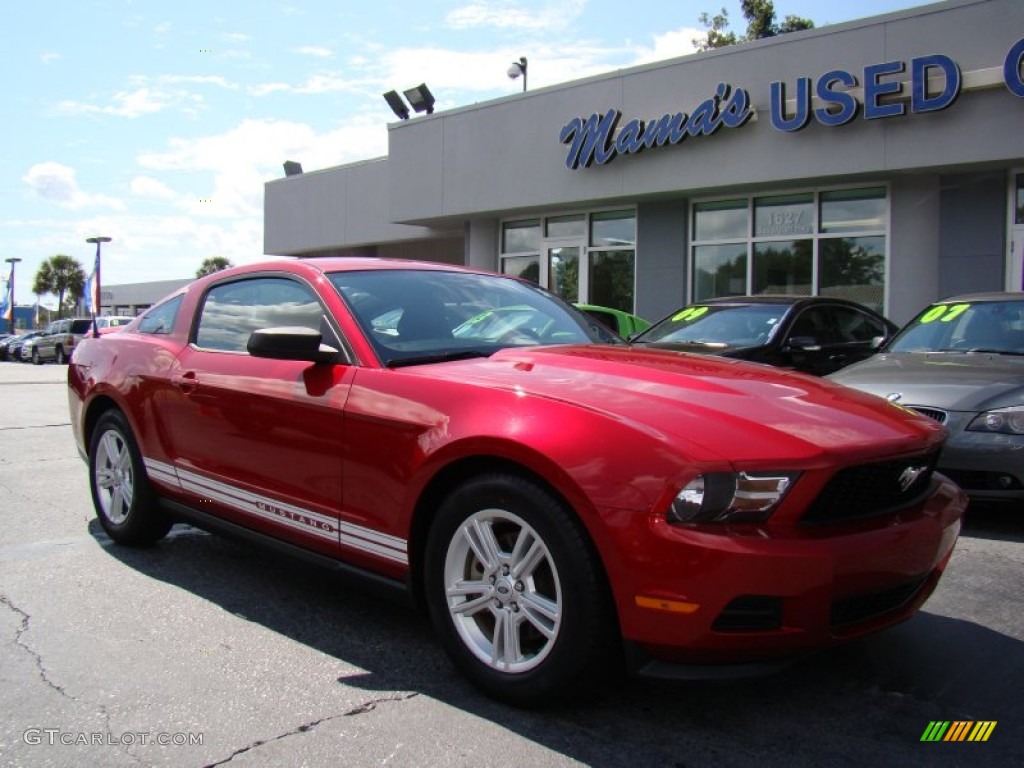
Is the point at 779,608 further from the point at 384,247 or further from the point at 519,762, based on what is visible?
the point at 384,247

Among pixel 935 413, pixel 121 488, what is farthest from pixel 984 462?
pixel 121 488

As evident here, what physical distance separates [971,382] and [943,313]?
172 cm

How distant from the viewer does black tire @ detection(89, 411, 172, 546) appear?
447 cm

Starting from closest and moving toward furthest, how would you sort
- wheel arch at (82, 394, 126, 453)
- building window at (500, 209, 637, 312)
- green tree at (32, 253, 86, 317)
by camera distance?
wheel arch at (82, 394, 126, 453) < building window at (500, 209, 637, 312) < green tree at (32, 253, 86, 317)

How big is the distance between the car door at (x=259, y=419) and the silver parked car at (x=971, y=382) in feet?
11.9

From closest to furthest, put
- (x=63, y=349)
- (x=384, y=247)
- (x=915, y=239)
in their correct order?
(x=915, y=239)
(x=384, y=247)
(x=63, y=349)

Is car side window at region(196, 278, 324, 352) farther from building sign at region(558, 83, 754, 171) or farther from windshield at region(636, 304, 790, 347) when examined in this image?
building sign at region(558, 83, 754, 171)

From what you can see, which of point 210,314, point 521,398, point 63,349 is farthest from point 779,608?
point 63,349

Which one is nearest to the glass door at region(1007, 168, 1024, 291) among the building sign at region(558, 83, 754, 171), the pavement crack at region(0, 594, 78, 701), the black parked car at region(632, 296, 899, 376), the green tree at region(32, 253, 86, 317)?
the building sign at region(558, 83, 754, 171)

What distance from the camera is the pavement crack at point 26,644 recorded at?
296cm

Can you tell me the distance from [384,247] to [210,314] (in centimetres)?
2035

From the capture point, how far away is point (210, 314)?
4355 mm

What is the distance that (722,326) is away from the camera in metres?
7.94

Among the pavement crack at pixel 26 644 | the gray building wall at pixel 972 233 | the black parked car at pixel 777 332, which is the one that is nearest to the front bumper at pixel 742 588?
the pavement crack at pixel 26 644
